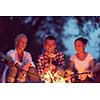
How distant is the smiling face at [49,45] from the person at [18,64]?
0.44 feet

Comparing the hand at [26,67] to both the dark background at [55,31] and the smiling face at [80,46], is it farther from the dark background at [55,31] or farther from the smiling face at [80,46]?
the smiling face at [80,46]

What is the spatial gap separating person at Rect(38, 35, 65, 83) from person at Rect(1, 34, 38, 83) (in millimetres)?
75

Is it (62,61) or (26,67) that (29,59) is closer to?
(26,67)

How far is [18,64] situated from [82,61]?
0.45 metres

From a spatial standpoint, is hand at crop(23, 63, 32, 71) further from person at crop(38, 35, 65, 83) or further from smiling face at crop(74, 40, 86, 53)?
smiling face at crop(74, 40, 86, 53)

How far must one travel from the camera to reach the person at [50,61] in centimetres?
160

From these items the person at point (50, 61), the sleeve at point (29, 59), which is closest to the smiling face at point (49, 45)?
the person at point (50, 61)

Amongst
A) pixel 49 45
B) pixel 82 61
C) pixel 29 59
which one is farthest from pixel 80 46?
pixel 29 59

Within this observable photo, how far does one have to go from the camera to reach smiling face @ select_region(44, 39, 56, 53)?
5.28 ft
